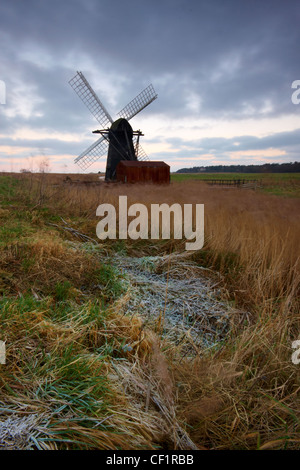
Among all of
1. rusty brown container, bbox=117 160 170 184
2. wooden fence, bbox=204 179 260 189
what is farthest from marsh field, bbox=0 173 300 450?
wooden fence, bbox=204 179 260 189

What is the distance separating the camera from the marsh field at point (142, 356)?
1561 millimetres

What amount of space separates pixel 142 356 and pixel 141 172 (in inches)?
724

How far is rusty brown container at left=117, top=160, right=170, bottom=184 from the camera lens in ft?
63.7

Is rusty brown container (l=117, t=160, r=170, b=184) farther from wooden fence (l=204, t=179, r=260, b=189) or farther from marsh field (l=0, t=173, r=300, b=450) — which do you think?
marsh field (l=0, t=173, r=300, b=450)

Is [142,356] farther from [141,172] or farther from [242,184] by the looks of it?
[242,184]

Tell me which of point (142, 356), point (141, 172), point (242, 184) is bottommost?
point (142, 356)

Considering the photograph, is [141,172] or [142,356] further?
[141,172]

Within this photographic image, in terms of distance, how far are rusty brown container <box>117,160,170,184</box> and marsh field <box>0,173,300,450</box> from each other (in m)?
15.6

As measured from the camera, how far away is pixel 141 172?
1978cm

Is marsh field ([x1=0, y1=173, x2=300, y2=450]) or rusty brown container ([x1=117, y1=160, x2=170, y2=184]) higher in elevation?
rusty brown container ([x1=117, y1=160, x2=170, y2=184])

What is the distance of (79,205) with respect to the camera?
7.87 meters

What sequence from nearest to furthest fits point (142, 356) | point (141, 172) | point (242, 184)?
point (142, 356)
point (141, 172)
point (242, 184)

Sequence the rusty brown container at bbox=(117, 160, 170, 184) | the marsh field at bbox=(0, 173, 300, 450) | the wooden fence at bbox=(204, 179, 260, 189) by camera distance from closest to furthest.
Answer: the marsh field at bbox=(0, 173, 300, 450)
the rusty brown container at bbox=(117, 160, 170, 184)
the wooden fence at bbox=(204, 179, 260, 189)

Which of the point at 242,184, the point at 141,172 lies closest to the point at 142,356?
the point at 141,172
